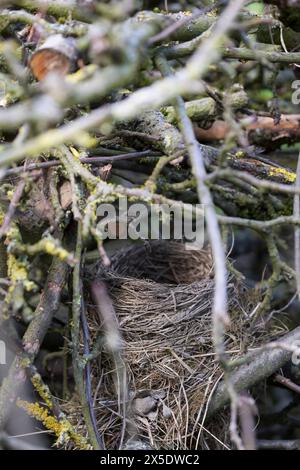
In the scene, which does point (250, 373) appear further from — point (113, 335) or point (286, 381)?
point (113, 335)

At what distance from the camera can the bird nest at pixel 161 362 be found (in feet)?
6.43

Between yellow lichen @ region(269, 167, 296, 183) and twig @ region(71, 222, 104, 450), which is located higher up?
yellow lichen @ region(269, 167, 296, 183)

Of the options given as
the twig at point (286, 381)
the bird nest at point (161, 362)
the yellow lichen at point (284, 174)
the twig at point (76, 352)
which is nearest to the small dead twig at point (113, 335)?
the bird nest at point (161, 362)

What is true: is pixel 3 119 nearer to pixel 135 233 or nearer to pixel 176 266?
pixel 135 233

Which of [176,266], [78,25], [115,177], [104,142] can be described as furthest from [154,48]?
[176,266]

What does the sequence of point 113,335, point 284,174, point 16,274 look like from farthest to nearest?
1. point 284,174
2. point 113,335
3. point 16,274

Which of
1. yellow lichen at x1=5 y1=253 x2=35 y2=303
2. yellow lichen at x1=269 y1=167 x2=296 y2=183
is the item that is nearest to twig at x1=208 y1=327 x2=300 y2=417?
yellow lichen at x1=269 y1=167 x2=296 y2=183

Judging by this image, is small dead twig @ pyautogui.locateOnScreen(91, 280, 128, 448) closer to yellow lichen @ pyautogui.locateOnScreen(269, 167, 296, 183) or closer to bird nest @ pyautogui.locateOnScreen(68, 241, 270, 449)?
bird nest @ pyautogui.locateOnScreen(68, 241, 270, 449)

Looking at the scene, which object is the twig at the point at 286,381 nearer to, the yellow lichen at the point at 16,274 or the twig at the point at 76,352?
the twig at the point at 76,352

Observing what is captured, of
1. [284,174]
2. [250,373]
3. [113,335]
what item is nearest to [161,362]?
[113,335]

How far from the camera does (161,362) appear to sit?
2084 millimetres

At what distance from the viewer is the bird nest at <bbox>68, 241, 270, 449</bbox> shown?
6.43 ft

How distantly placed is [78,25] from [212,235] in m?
0.61

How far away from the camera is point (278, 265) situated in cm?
149
